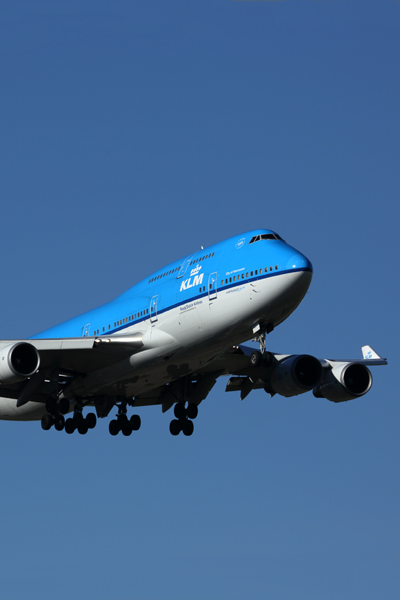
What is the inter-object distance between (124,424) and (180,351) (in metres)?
8.87

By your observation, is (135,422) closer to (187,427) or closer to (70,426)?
(187,427)

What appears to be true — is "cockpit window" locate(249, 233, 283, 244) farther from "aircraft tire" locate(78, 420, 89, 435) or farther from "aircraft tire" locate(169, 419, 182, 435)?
"aircraft tire" locate(78, 420, 89, 435)

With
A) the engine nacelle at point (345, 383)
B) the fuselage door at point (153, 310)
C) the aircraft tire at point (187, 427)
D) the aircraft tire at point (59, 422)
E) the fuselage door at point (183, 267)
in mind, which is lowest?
the aircraft tire at point (187, 427)

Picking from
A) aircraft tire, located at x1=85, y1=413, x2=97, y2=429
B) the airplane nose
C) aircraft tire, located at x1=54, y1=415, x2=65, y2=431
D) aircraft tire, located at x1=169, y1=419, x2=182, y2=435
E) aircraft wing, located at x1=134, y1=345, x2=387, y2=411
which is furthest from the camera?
aircraft tire, located at x1=169, y1=419, x2=182, y2=435

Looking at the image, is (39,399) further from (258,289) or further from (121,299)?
(258,289)

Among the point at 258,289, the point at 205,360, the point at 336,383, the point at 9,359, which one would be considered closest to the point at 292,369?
the point at 336,383

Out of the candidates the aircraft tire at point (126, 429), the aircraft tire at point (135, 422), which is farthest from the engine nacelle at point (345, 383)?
the aircraft tire at point (126, 429)

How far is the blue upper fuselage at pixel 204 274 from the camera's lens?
3769 cm

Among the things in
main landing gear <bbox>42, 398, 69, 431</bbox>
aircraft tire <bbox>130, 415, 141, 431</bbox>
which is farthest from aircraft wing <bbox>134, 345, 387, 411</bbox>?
main landing gear <bbox>42, 398, 69, 431</bbox>

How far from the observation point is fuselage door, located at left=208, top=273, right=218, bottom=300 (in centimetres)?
3869

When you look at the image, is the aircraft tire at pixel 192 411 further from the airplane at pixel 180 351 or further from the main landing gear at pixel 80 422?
the main landing gear at pixel 80 422

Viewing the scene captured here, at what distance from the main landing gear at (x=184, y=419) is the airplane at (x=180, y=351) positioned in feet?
0.15

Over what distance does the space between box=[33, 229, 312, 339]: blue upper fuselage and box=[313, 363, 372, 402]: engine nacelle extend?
35.7 ft

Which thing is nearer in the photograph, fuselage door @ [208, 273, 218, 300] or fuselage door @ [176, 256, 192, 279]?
fuselage door @ [208, 273, 218, 300]
